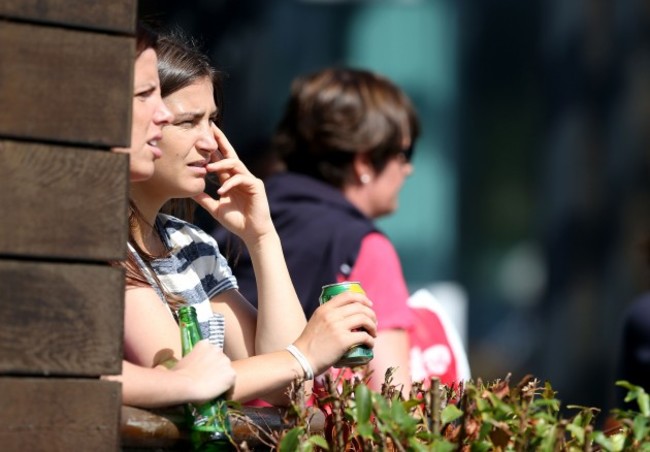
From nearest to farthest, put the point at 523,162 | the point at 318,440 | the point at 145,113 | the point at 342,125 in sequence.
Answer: the point at 318,440
the point at 145,113
the point at 342,125
the point at 523,162

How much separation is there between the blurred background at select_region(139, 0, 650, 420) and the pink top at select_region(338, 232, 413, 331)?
366 cm

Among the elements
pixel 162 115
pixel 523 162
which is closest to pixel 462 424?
pixel 162 115

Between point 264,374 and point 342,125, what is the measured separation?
7.21 ft

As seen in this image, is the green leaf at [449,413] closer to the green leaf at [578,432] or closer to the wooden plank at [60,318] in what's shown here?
the green leaf at [578,432]

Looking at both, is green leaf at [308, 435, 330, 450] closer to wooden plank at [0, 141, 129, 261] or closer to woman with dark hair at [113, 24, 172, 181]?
wooden plank at [0, 141, 129, 261]

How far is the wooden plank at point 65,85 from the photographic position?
7.30ft

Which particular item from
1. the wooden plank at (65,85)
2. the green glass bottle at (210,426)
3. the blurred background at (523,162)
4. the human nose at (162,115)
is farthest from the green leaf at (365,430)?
the blurred background at (523,162)

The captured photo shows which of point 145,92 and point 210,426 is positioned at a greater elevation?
point 145,92

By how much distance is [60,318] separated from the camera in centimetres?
225

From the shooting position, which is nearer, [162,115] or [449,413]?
[449,413]

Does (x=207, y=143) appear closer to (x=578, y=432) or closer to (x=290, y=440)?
(x=290, y=440)

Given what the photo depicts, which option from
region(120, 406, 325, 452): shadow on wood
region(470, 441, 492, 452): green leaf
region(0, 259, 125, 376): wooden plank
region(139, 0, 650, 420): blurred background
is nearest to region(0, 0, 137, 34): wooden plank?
region(0, 259, 125, 376): wooden plank

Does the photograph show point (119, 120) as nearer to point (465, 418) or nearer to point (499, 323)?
point (465, 418)

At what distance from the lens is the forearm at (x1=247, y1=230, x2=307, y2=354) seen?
9.74 feet
